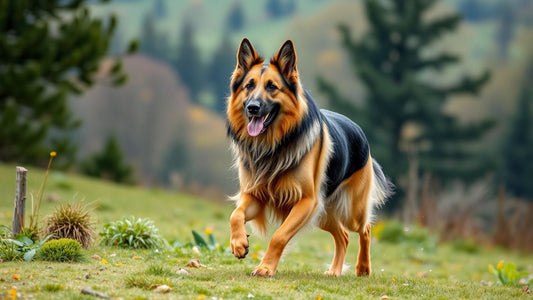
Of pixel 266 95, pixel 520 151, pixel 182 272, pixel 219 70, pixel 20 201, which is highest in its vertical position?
pixel 219 70

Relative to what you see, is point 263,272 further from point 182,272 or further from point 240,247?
point 182,272

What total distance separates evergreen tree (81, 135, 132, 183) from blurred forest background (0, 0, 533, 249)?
6 cm

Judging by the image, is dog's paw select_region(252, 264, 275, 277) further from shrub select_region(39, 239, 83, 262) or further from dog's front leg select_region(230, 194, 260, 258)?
shrub select_region(39, 239, 83, 262)

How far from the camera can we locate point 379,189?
340 inches

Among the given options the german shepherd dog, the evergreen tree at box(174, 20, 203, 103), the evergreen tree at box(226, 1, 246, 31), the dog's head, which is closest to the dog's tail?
the german shepherd dog

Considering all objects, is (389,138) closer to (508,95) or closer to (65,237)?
(508,95)

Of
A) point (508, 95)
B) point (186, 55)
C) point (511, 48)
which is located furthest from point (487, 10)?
point (186, 55)

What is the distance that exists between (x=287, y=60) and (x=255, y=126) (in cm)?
83

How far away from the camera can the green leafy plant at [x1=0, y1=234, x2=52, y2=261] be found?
6.56 m

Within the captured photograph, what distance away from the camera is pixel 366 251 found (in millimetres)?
8109

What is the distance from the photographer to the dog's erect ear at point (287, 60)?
7004 mm

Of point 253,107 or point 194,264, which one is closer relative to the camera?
point 253,107

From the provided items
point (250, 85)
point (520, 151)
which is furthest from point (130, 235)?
point (520, 151)

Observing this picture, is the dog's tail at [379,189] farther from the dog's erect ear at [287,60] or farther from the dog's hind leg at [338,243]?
the dog's erect ear at [287,60]
